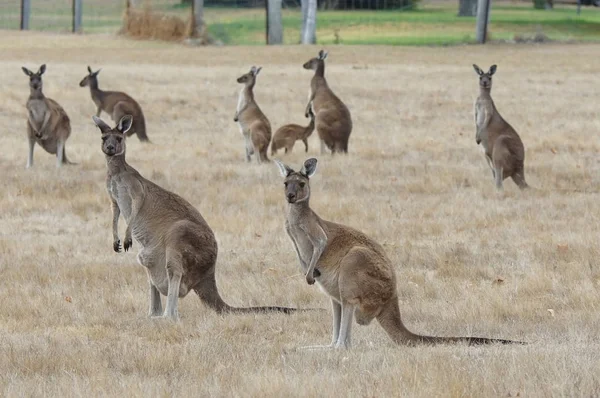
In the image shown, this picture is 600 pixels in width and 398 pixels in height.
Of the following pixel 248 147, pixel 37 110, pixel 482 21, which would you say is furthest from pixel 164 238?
pixel 482 21

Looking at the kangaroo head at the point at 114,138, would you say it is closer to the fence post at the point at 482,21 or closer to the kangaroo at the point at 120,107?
the kangaroo at the point at 120,107

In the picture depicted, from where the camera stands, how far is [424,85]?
23.8 m

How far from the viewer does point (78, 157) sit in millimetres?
14492

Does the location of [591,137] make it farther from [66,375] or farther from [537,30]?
[537,30]

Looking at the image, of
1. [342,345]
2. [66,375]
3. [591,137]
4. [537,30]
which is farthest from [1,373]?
[537,30]

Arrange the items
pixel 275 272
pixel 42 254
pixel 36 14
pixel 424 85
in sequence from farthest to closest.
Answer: pixel 36 14 < pixel 424 85 < pixel 42 254 < pixel 275 272

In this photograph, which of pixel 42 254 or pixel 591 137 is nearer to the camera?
pixel 42 254

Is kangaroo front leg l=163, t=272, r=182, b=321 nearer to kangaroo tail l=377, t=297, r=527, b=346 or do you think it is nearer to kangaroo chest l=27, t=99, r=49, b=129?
kangaroo tail l=377, t=297, r=527, b=346

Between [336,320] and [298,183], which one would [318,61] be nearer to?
[298,183]

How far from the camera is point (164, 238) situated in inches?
267

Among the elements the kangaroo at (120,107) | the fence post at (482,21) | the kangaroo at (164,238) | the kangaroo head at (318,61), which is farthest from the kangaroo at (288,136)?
the fence post at (482,21)

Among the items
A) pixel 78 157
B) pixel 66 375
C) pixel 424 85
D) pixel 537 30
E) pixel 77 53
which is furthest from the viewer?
pixel 537 30

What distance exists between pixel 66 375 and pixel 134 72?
19.5 m

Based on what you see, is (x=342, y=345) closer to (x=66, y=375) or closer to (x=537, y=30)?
(x=66, y=375)
